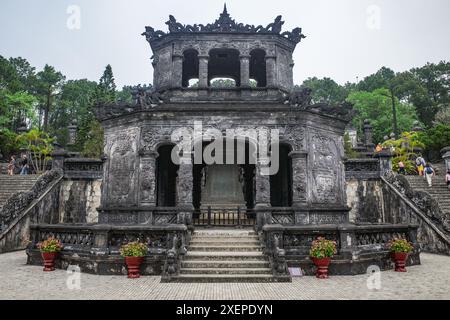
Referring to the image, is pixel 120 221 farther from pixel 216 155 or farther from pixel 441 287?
pixel 441 287

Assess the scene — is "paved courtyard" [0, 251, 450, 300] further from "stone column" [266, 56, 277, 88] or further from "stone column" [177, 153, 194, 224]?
"stone column" [266, 56, 277, 88]

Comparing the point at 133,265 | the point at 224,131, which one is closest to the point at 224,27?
the point at 224,131

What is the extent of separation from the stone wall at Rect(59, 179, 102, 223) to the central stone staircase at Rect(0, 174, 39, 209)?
2.06 metres

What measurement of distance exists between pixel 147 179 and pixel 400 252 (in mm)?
9226

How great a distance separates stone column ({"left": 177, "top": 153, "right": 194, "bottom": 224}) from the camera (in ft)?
42.5

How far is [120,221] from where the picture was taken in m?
13.8

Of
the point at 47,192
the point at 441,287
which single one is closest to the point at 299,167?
the point at 441,287

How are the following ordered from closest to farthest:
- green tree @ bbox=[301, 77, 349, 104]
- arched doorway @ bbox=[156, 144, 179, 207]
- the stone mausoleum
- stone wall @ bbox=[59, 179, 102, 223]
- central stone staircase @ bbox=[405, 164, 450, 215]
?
1. the stone mausoleum
2. arched doorway @ bbox=[156, 144, 179, 207]
3. central stone staircase @ bbox=[405, 164, 450, 215]
4. stone wall @ bbox=[59, 179, 102, 223]
5. green tree @ bbox=[301, 77, 349, 104]

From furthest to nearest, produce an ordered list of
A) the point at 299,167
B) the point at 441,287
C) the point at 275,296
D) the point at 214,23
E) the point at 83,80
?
the point at 83,80 < the point at 214,23 < the point at 299,167 < the point at 441,287 < the point at 275,296

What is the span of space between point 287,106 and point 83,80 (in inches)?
2203

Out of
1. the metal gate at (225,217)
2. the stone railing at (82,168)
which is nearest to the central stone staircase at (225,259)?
the metal gate at (225,217)

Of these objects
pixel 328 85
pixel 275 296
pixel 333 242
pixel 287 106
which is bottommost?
pixel 275 296

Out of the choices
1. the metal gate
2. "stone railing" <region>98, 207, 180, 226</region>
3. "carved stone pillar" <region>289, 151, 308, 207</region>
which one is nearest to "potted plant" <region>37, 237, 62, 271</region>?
"stone railing" <region>98, 207, 180, 226</region>

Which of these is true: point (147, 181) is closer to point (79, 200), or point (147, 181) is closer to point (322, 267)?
point (79, 200)
